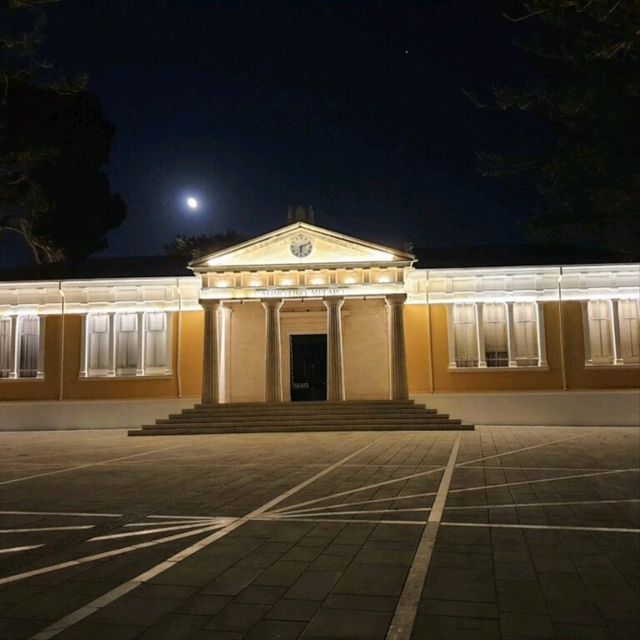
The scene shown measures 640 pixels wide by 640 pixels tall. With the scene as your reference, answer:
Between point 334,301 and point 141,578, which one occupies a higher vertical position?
point 334,301

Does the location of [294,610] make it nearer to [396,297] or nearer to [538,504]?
[538,504]

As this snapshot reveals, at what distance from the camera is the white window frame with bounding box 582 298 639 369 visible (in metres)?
23.4

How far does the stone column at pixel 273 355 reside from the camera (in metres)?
23.1

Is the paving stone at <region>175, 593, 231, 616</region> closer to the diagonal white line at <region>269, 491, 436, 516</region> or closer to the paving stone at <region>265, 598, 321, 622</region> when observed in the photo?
the paving stone at <region>265, 598, 321, 622</region>

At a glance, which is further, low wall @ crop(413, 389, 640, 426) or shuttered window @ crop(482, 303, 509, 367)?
shuttered window @ crop(482, 303, 509, 367)

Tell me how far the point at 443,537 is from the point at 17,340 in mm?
23005

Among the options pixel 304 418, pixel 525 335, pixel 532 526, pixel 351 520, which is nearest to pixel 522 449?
pixel 532 526

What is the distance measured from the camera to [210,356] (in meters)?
23.3

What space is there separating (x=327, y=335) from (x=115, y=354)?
8.65 m

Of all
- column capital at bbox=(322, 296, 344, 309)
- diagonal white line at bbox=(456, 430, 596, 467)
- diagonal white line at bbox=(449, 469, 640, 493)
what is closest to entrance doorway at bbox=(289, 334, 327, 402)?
column capital at bbox=(322, 296, 344, 309)

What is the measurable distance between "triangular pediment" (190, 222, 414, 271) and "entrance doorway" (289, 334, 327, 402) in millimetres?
4739

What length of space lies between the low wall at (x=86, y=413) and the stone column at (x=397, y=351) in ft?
25.2

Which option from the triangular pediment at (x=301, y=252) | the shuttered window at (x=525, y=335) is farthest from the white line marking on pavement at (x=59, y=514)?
the shuttered window at (x=525, y=335)

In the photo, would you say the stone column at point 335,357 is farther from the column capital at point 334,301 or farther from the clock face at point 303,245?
the clock face at point 303,245
